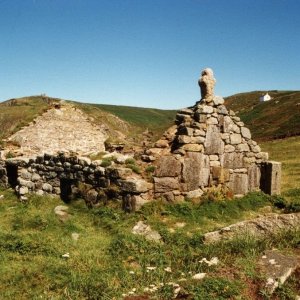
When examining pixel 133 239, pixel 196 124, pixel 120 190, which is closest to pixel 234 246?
pixel 133 239

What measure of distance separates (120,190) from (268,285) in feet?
17.6

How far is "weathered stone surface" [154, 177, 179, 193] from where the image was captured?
10055mm

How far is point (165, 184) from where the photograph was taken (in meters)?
10.1

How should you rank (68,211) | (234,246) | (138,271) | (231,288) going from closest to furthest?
(231,288)
(138,271)
(234,246)
(68,211)

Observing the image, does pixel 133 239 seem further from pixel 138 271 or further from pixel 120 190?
pixel 120 190

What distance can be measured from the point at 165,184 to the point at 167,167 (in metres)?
0.47

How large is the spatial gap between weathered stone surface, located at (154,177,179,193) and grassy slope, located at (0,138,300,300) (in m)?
0.46

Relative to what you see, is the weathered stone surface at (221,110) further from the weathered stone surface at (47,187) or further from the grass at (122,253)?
the weathered stone surface at (47,187)

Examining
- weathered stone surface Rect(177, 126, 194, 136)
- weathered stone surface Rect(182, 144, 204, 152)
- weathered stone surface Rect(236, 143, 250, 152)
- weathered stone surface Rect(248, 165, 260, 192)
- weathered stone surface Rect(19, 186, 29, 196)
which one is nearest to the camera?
weathered stone surface Rect(182, 144, 204, 152)

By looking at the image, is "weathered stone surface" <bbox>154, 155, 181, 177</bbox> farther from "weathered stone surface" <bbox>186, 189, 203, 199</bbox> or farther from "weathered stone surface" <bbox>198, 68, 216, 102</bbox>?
"weathered stone surface" <bbox>198, 68, 216, 102</bbox>

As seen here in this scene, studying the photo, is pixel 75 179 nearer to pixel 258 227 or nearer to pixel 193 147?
pixel 193 147

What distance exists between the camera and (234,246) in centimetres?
676

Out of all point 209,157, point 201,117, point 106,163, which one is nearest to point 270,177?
point 209,157

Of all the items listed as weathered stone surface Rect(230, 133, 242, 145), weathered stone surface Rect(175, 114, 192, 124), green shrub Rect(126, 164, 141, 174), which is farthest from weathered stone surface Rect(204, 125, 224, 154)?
green shrub Rect(126, 164, 141, 174)
